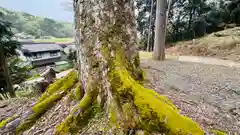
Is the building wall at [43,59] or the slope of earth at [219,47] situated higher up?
the slope of earth at [219,47]

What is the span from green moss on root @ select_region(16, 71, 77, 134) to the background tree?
539 centimetres

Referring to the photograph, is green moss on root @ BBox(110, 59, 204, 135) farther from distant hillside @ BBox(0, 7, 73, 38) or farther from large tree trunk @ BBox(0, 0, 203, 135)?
distant hillside @ BBox(0, 7, 73, 38)

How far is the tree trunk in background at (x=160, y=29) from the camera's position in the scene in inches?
274

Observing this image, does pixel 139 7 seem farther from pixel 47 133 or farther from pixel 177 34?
pixel 47 133

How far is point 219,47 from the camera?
9.74 m

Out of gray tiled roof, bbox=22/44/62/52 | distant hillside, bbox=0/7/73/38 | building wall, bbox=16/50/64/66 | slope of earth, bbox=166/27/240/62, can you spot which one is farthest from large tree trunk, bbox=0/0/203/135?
distant hillside, bbox=0/7/73/38

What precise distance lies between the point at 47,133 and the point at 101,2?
1665 millimetres

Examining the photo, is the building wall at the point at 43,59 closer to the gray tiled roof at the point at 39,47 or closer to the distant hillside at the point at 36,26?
the gray tiled roof at the point at 39,47

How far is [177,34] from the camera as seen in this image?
610 inches

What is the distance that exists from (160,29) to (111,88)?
6.08 meters

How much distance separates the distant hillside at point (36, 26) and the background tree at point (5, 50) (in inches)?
909

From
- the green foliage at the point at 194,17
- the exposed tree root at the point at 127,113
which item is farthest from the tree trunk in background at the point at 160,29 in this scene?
the green foliage at the point at 194,17

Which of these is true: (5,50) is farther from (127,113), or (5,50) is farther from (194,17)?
(194,17)

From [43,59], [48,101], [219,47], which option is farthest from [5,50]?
[43,59]
